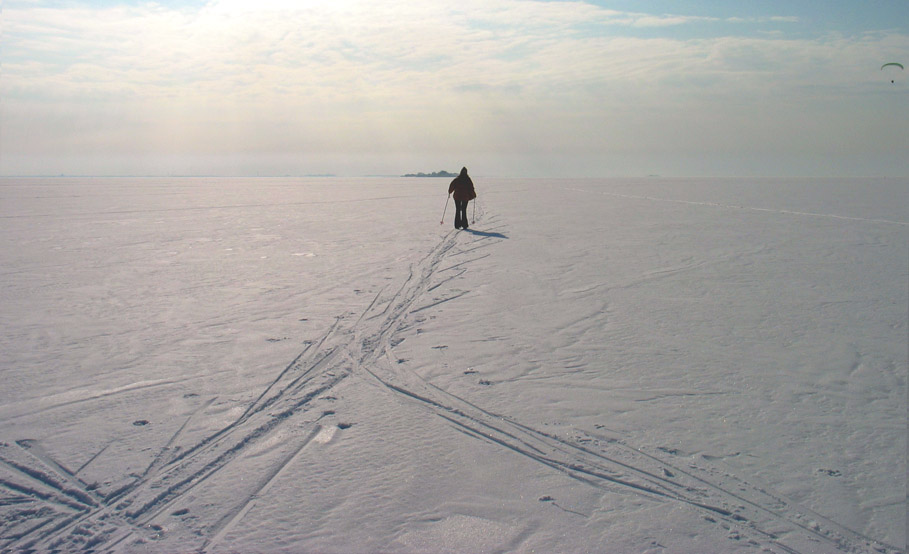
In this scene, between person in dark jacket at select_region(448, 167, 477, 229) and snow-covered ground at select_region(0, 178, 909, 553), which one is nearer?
snow-covered ground at select_region(0, 178, 909, 553)

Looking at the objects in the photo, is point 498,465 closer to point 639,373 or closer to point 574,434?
point 574,434

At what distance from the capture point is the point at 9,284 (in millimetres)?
8320

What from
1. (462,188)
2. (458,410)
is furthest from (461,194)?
(458,410)

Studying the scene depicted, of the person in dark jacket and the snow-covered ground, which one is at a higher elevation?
the person in dark jacket

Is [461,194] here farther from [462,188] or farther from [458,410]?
[458,410]

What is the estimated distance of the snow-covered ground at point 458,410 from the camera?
2756 mm

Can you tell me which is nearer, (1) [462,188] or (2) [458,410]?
(2) [458,410]

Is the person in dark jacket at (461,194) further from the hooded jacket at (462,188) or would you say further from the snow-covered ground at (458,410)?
the snow-covered ground at (458,410)

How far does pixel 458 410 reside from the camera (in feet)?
13.1

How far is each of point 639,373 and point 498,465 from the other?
1850 mm

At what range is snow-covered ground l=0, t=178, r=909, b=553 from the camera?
2.76 metres

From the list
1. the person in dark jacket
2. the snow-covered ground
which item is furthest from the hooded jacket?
the snow-covered ground

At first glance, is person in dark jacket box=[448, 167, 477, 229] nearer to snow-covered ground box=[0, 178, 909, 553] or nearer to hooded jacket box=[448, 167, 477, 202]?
hooded jacket box=[448, 167, 477, 202]

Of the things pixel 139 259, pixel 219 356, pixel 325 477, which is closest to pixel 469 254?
pixel 139 259
